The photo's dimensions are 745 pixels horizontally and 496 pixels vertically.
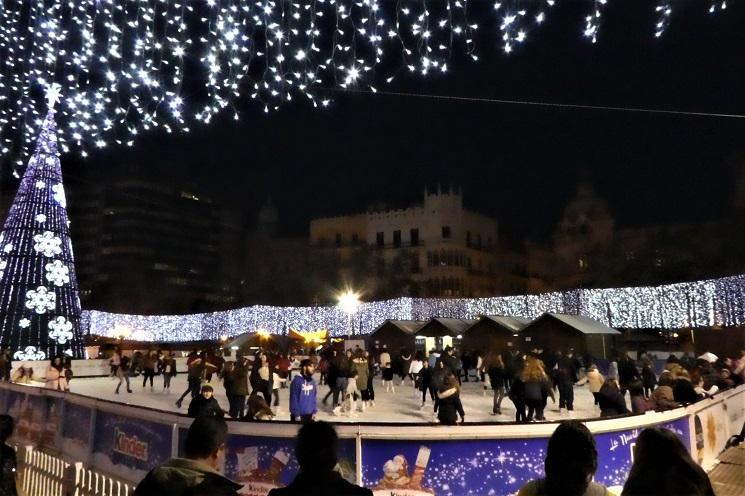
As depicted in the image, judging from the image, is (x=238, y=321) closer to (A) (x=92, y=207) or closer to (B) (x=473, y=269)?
(B) (x=473, y=269)

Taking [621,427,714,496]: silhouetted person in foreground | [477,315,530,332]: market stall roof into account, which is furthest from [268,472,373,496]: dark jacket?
[477,315,530,332]: market stall roof

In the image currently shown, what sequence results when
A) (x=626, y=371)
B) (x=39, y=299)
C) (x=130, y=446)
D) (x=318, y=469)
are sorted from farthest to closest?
(x=39, y=299), (x=626, y=371), (x=130, y=446), (x=318, y=469)

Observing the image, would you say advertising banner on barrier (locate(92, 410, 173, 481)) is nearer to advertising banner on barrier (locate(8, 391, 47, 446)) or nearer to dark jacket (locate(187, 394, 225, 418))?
dark jacket (locate(187, 394, 225, 418))

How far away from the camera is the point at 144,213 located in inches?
3250

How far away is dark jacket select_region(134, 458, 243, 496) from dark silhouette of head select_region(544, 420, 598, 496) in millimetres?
1257

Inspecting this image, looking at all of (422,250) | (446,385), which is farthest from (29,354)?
(422,250)

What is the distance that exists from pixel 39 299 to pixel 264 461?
18474 millimetres

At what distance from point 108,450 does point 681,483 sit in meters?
6.83

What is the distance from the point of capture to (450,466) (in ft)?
18.9

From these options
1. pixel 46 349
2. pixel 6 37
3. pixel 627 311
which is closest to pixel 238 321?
pixel 46 349

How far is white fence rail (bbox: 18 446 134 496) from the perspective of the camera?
5797 millimetres

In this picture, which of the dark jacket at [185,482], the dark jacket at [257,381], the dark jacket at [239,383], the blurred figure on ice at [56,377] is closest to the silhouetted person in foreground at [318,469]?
the dark jacket at [185,482]

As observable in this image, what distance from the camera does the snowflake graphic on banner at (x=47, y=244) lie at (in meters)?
20.9

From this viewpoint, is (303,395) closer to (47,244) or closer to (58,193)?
(47,244)
